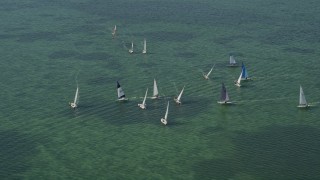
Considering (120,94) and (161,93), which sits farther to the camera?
(161,93)

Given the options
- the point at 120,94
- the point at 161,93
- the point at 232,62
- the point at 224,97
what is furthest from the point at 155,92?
the point at 232,62

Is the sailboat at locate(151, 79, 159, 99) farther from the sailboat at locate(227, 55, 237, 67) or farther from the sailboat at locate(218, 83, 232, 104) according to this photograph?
the sailboat at locate(227, 55, 237, 67)

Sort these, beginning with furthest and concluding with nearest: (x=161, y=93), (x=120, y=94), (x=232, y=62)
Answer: (x=232, y=62)
(x=161, y=93)
(x=120, y=94)

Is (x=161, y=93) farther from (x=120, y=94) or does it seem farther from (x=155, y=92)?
(x=120, y=94)

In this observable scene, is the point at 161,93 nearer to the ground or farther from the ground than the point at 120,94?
nearer to the ground

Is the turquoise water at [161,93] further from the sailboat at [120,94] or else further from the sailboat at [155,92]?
the sailboat at [155,92]

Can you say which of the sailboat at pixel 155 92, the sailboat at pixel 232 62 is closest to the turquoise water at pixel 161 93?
the sailboat at pixel 155 92

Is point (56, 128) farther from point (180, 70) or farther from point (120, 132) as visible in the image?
point (180, 70)

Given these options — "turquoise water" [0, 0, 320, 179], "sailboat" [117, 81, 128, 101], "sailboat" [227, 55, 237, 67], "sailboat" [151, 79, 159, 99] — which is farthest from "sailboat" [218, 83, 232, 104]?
"sailboat" [227, 55, 237, 67]
